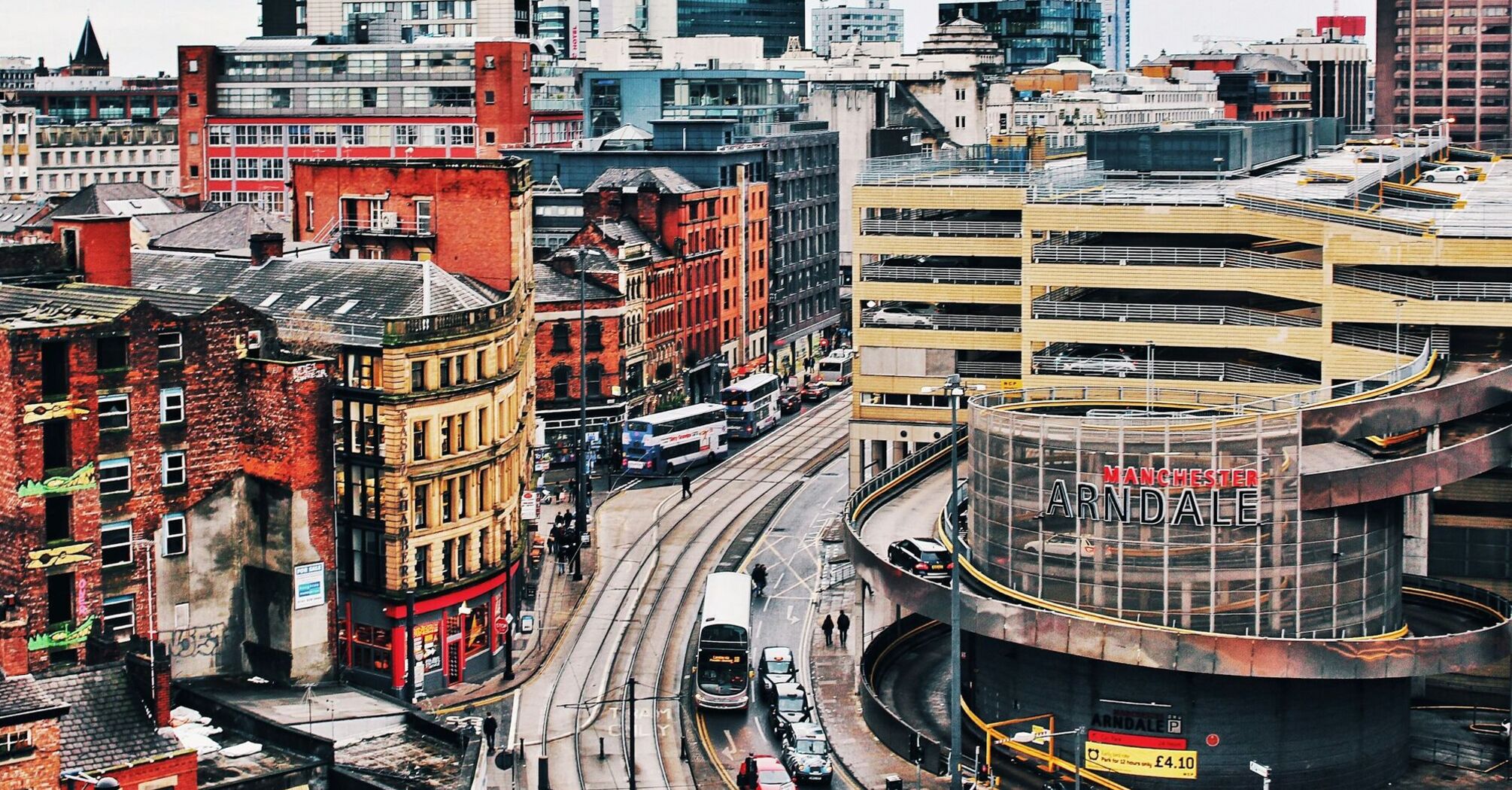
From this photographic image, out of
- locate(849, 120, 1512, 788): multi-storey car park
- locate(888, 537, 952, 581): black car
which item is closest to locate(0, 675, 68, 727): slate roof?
locate(849, 120, 1512, 788): multi-storey car park

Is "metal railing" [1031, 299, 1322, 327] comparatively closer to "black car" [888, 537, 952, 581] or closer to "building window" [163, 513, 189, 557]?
"black car" [888, 537, 952, 581]

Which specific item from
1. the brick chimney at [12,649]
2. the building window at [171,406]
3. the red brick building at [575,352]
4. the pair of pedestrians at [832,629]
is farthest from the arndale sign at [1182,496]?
A: the red brick building at [575,352]

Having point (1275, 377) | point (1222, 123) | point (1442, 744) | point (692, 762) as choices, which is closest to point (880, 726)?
point (692, 762)

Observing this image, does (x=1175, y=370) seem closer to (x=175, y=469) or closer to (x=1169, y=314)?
(x=1169, y=314)

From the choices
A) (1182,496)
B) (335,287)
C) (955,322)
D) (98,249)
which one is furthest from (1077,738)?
(955,322)

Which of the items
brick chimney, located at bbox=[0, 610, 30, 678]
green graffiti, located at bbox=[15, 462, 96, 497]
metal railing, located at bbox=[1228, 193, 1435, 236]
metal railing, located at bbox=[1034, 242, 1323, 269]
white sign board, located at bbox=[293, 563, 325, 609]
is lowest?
white sign board, located at bbox=[293, 563, 325, 609]
